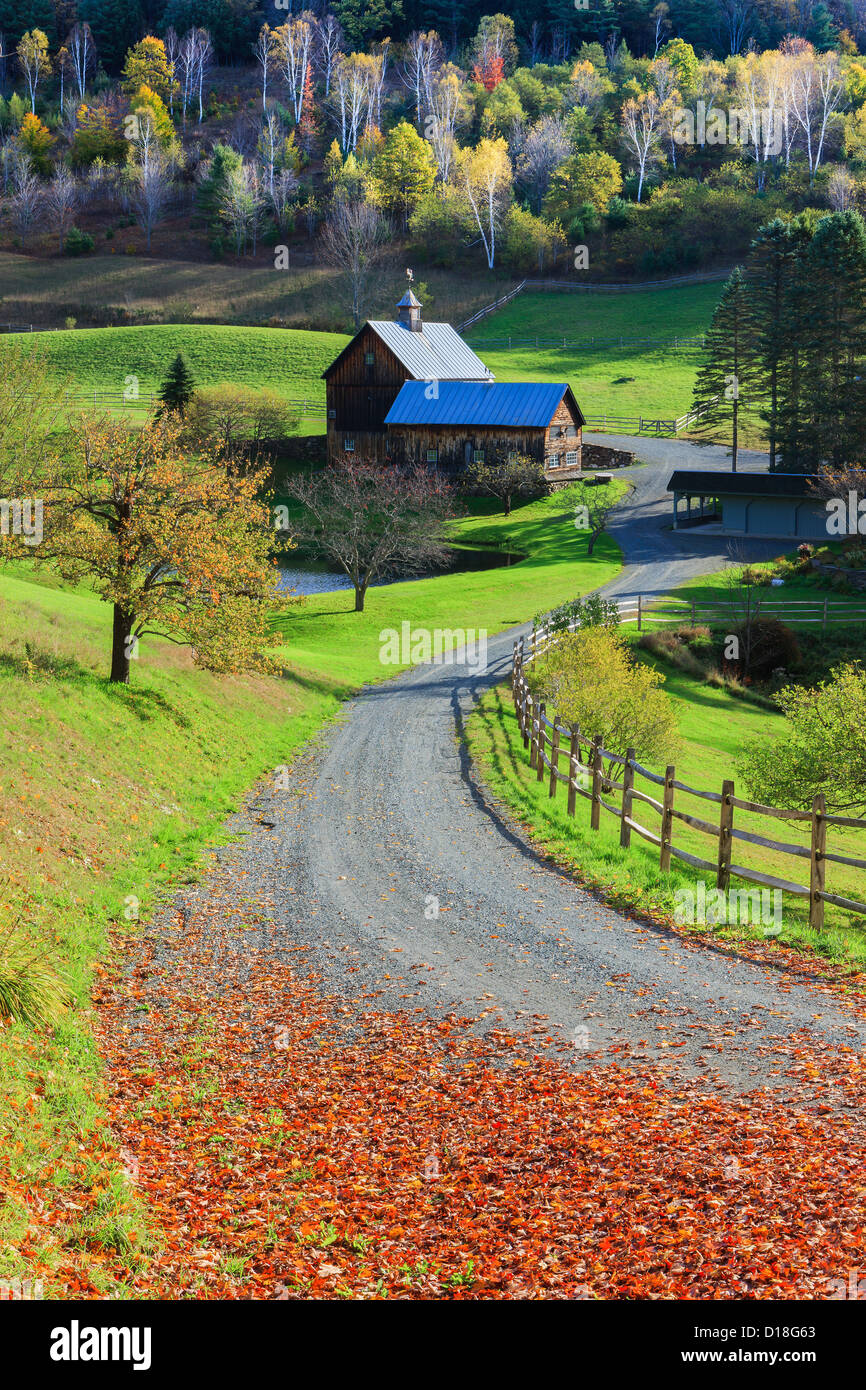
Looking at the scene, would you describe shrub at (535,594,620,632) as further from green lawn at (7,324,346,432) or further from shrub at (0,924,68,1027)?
green lawn at (7,324,346,432)

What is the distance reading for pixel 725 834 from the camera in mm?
16734

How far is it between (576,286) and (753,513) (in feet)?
200

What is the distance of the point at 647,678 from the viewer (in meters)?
29.4

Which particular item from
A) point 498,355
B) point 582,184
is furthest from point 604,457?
point 582,184

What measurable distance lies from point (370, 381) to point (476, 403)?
26.6 feet

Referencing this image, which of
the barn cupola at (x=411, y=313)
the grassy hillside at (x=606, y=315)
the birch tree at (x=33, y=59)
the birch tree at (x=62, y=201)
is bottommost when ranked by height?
the barn cupola at (x=411, y=313)

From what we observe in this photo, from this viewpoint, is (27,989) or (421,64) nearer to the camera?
(27,989)

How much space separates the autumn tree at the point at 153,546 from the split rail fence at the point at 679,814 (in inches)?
271

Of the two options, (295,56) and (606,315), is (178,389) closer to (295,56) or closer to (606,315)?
(606,315)

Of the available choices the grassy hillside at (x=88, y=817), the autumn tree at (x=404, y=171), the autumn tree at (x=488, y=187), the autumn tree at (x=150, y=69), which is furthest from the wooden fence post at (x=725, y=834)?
the autumn tree at (x=150, y=69)

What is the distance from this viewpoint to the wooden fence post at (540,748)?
25.2 meters

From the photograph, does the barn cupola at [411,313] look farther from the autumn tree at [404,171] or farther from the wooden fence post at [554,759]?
the wooden fence post at [554,759]
